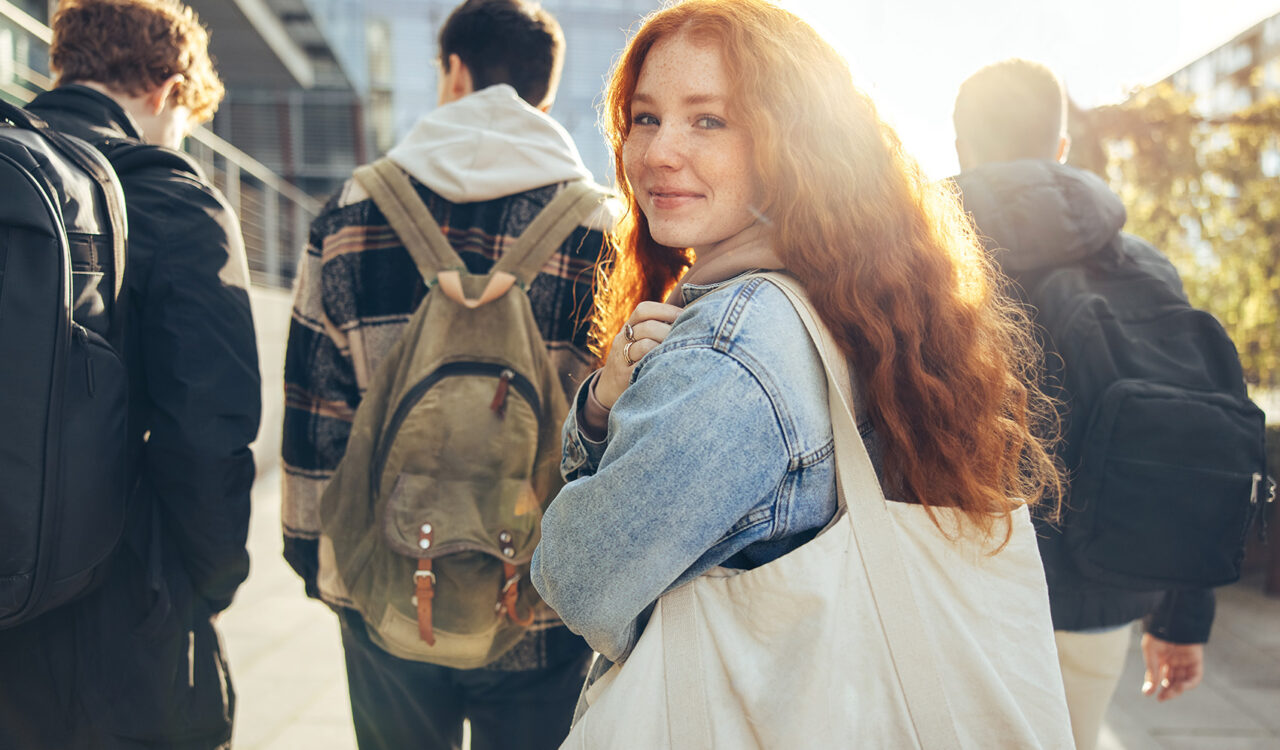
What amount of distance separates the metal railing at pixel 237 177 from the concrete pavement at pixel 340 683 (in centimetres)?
227

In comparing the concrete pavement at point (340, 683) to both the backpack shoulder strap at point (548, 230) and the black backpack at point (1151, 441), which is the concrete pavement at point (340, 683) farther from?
the backpack shoulder strap at point (548, 230)

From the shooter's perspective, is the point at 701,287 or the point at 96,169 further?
the point at 96,169

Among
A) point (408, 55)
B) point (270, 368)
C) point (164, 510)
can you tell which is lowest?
→ point (270, 368)

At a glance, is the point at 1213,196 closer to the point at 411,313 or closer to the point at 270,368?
the point at 411,313

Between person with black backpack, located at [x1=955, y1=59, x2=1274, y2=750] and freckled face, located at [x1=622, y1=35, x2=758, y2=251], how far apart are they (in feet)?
3.02

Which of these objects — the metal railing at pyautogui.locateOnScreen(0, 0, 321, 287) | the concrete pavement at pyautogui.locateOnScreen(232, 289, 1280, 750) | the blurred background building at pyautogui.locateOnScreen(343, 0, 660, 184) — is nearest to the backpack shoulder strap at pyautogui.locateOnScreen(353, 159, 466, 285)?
the concrete pavement at pyautogui.locateOnScreen(232, 289, 1280, 750)

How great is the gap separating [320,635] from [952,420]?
168 inches

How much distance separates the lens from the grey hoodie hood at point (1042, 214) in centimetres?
211

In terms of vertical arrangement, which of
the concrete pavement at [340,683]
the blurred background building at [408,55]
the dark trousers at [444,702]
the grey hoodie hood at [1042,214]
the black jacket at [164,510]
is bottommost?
the concrete pavement at [340,683]

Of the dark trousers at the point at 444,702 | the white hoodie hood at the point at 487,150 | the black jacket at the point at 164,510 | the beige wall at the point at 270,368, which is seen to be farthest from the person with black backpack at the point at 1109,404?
the beige wall at the point at 270,368

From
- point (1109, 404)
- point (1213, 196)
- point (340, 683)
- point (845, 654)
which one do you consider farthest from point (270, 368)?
point (845, 654)

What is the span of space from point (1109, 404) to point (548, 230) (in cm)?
132

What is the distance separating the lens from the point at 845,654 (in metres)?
1.16

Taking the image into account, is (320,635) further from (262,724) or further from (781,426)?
(781,426)
